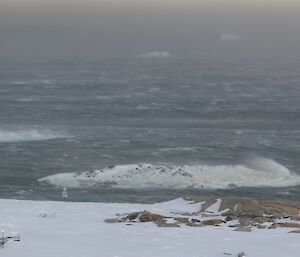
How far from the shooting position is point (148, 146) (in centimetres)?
10200

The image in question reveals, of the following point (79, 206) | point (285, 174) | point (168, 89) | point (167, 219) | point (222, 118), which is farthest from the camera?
point (168, 89)

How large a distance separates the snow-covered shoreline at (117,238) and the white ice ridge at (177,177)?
2740cm

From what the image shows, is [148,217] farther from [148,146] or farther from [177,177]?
[148,146]

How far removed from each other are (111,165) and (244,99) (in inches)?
3493

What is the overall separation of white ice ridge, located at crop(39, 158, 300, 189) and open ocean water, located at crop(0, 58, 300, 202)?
0.12 metres

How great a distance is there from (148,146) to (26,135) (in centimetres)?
2263

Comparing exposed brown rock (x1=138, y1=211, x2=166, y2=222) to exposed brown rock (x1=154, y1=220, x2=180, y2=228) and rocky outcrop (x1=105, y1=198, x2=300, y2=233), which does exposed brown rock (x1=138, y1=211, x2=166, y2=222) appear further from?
exposed brown rock (x1=154, y1=220, x2=180, y2=228)

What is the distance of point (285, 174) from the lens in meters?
82.9

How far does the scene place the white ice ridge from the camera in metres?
78.1

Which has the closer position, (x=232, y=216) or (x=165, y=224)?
(x=165, y=224)

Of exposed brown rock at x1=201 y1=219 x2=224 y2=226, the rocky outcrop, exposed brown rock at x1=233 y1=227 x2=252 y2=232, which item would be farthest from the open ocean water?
exposed brown rock at x1=233 y1=227 x2=252 y2=232

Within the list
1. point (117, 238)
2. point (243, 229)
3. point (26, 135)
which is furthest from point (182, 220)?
point (26, 135)

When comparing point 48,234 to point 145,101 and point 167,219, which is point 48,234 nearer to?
point 167,219

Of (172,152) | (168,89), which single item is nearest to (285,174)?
(172,152)
